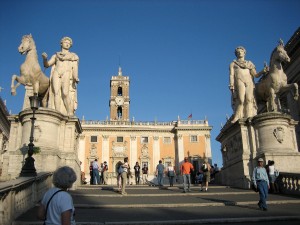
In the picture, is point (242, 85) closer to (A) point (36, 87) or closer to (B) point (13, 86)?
(A) point (36, 87)

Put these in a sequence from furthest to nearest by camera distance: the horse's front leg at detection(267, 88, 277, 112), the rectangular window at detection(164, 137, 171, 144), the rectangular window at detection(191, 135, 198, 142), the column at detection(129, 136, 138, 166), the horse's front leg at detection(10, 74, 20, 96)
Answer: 1. the rectangular window at detection(164, 137, 171, 144)
2. the rectangular window at detection(191, 135, 198, 142)
3. the column at detection(129, 136, 138, 166)
4. the horse's front leg at detection(267, 88, 277, 112)
5. the horse's front leg at detection(10, 74, 20, 96)

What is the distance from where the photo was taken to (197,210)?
28.2ft

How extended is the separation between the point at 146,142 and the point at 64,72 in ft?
148

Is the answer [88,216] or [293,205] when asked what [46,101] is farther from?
[293,205]

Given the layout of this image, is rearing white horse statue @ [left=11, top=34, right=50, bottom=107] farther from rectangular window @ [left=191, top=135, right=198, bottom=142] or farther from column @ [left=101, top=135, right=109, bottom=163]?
rectangular window @ [left=191, top=135, right=198, bottom=142]

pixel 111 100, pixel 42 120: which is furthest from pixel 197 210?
pixel 111 100

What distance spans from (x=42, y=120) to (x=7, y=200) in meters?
6.76

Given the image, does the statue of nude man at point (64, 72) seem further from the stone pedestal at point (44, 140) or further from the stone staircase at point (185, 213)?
the stone staircase at point (185, 213)

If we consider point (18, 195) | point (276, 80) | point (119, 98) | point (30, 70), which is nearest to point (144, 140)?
point (119, 98)

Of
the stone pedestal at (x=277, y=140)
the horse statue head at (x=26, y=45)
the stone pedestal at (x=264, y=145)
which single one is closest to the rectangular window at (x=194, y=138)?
the stone pedestal at (x=264, y=145)

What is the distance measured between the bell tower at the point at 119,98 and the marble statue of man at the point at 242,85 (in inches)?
2185

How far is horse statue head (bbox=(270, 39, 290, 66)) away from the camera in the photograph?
48.6ft

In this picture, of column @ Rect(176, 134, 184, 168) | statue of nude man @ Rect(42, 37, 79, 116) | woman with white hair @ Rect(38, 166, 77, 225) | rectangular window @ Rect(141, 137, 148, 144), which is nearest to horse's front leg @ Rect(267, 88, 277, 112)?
statue of nude man @ Rect(42, 37, 79, 116)

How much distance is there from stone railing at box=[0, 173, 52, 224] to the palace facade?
47.8 meters
